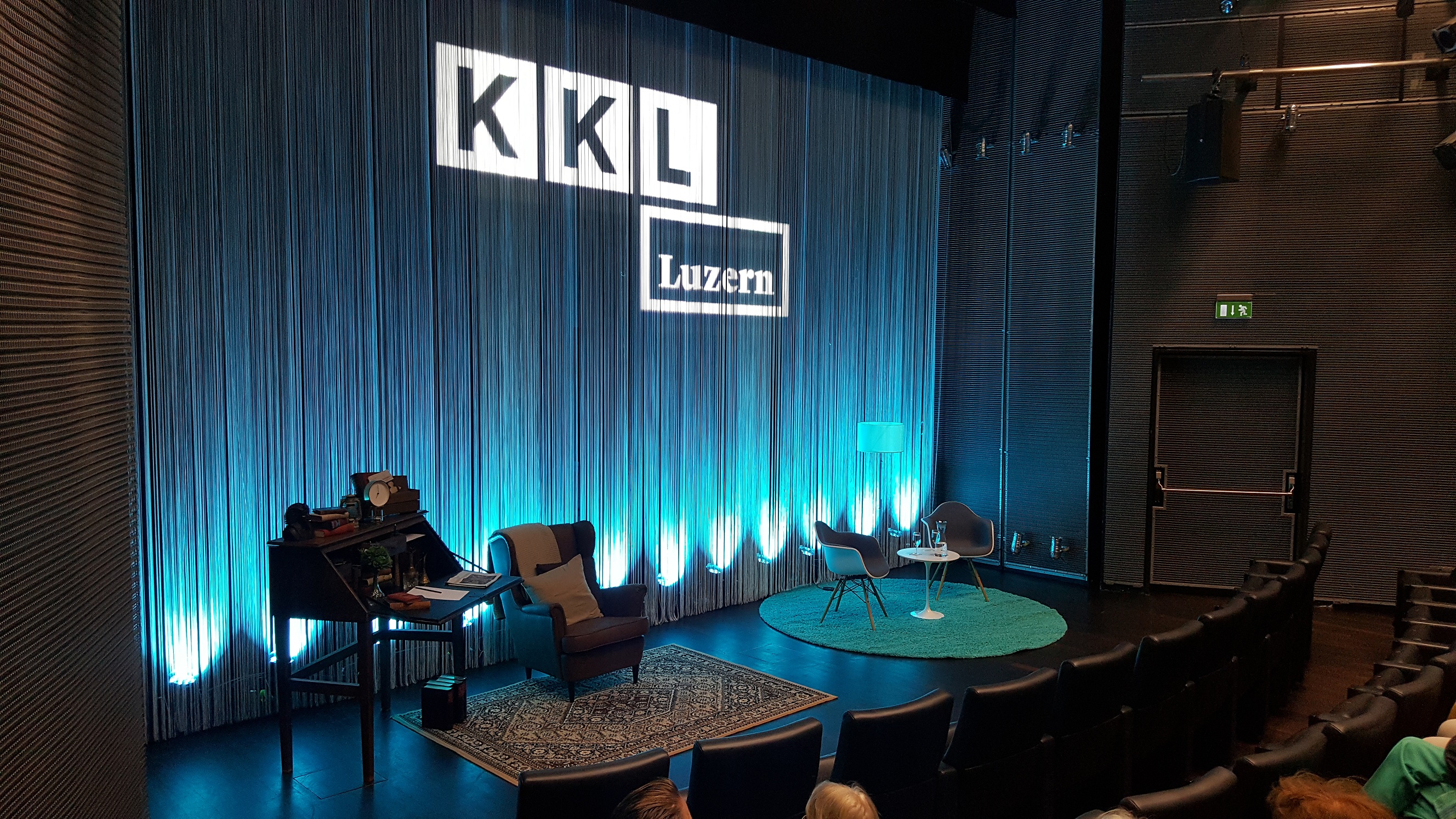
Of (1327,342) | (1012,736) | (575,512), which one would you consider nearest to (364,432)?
(575,512)

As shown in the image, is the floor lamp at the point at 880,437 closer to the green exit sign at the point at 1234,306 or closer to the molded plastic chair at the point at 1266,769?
the green exit sign at the point at 1234,306

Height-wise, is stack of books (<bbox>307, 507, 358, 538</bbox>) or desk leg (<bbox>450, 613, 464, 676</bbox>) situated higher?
stack of books (<bbox>307, 507, 358, 538</bbox>)

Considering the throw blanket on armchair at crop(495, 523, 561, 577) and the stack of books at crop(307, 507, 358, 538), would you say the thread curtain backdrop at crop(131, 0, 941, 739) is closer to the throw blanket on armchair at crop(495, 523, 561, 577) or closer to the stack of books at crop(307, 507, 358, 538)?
the throw blanket on armchair at crop(495, 523, 561, 577)

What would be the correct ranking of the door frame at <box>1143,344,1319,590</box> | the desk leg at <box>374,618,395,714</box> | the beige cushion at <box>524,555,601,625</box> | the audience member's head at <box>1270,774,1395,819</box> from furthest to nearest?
the door frame at <box>1143,344,1319,590</box> < the beige cushion at <box>524,555,601,625</box> < the desk leg at <box>374,618,395,714</box> < the audience member's head at <box>1270,774,1395,819</box>

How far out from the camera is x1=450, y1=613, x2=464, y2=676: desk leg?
19.2 ft

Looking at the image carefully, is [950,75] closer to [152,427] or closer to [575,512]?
[575,512]

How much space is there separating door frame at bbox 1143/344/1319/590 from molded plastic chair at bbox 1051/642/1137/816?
491 centimetres

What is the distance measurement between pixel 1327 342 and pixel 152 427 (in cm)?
890

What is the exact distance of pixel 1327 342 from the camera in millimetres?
8203

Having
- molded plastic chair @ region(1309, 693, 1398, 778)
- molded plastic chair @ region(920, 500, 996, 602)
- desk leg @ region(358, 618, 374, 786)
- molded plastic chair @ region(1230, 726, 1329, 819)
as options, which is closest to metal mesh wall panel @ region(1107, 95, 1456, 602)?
molded plastic chair @ region(920, 500, 996, 602)

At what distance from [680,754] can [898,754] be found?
191 centimetres

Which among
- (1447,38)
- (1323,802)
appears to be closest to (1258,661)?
(1323,802)

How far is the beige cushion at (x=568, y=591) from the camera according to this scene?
573 centimetres

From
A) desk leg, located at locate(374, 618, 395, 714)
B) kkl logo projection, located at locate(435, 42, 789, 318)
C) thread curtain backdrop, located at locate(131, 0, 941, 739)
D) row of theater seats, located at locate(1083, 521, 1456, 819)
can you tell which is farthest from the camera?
kkl logo projection, located at locate(435, 42, 789, 318)
